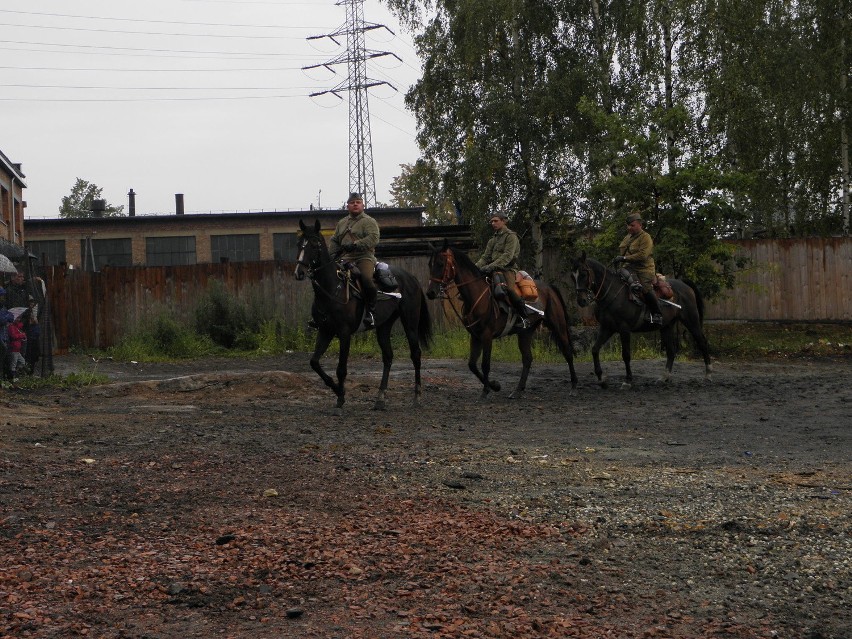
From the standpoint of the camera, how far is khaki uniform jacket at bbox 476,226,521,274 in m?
15.7

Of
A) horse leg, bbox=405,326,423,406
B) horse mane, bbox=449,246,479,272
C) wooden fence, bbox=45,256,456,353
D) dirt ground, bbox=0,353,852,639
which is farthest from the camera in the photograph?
wooden fence, bbox=45,256,456,353

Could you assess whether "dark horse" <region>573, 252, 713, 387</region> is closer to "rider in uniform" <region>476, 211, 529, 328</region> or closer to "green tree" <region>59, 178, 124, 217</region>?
"rider in uniform" <region>476, 211, 529, 328</region>

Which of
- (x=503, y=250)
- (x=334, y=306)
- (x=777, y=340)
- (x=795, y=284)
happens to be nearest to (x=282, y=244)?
(x=795, y=284)

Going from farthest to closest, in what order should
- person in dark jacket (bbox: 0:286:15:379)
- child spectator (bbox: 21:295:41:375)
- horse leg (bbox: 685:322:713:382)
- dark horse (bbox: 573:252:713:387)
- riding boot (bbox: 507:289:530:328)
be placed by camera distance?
horse leg (bbox: 685:322:713:382)
child spectator (bbox: 21:295:41:375)
dark horse (bbox: 573:252:713:387)
person in dark jacket (bbox: 0:286:15:379)
riding boot (bbox: 507:289:530:328)

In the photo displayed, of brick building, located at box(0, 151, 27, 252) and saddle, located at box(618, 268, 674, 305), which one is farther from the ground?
brick building, located at box(0, 151, 27, 252)

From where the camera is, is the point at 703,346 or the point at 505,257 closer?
the point at 505,257

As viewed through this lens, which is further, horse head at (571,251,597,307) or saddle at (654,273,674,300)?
saddle at (654,273,674,300)

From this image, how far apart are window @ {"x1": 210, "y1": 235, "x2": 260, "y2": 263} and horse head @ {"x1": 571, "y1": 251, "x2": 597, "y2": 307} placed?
123ft

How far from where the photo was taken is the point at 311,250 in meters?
13.5

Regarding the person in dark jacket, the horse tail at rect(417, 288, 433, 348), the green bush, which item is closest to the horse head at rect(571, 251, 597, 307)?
the horse tail at rect(417, 288, 433, 348)

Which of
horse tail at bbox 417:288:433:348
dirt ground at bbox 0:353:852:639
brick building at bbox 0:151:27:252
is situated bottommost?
dirt ground at bbox 0:353:852:639

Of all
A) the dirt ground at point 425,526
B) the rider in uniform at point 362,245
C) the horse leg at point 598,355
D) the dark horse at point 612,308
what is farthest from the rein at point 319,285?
the horse leg at point 598,355

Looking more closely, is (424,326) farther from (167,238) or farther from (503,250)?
(167,238)

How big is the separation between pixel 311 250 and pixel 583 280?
17.4 ft
